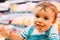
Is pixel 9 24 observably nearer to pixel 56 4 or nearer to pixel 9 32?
pixel 9 32

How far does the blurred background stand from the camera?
3.93 ft

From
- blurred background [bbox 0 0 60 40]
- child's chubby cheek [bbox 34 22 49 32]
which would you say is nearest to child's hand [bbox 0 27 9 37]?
blurred background [bbox 0 0 60 40]

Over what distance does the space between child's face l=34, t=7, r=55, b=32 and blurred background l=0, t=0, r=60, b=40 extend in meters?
0.07

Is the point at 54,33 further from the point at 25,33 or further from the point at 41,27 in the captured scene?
the point at 25,33

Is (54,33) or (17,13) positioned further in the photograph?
(17,13)

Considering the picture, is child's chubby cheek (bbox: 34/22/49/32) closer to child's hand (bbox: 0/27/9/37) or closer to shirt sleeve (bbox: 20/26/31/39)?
shirt sleeve (bbox: 20/26/31/39)

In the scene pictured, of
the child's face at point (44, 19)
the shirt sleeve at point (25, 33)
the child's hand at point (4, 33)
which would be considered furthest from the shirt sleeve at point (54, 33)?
the child's hand at point (4, 33)

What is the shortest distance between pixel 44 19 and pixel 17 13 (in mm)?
235

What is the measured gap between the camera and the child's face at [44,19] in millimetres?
1106

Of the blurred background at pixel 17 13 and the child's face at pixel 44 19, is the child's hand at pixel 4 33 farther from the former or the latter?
the child's face at pixel 44 19

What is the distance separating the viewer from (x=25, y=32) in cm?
116

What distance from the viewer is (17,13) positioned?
1246 millimetres

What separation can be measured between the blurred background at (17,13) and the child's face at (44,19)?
69mm

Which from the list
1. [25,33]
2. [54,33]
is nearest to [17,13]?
[25,33]
